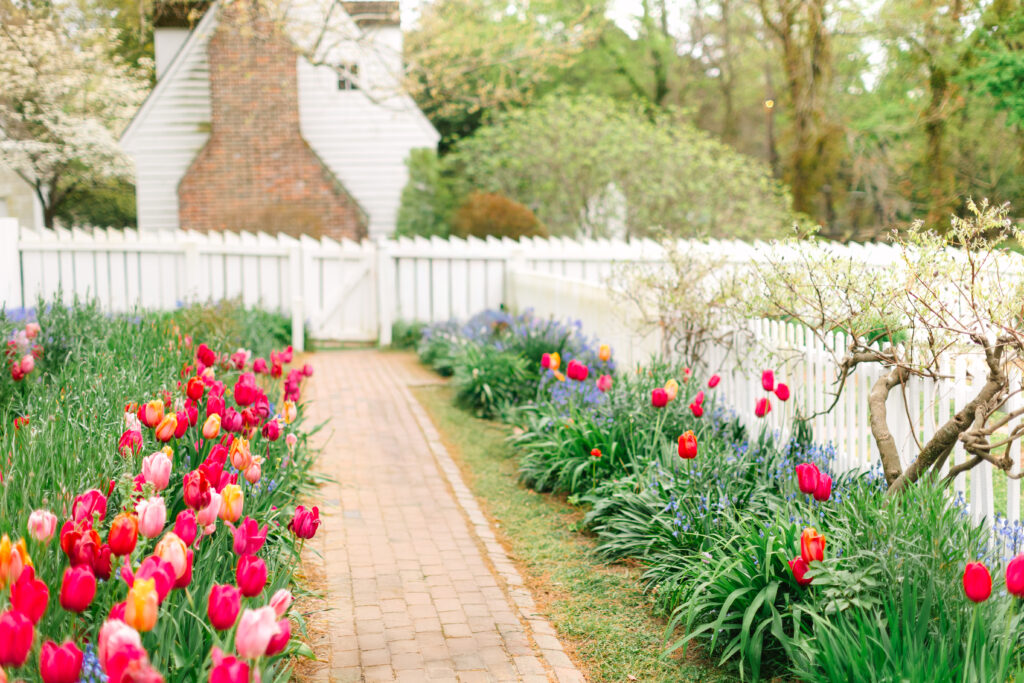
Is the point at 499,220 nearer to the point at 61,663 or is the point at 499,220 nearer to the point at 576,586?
the point at 576,586

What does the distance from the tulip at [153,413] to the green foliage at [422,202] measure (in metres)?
16.8

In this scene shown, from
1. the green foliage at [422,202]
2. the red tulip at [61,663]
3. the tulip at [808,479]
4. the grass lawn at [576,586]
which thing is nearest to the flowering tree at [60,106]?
the green foliage at [422,202]

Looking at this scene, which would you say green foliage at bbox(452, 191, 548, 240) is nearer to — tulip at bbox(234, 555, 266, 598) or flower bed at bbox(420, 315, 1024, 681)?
flower bed at bbox(420, 315, 1024, 681)

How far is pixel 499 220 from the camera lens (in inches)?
658

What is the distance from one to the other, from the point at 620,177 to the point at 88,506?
1785 centimetres

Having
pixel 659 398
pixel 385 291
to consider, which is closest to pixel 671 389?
pixel 659 398

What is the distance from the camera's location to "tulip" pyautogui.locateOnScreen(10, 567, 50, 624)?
2.15m

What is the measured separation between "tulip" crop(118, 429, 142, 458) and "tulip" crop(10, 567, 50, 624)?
4.55 feet

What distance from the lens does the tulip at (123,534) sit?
2523 millimetres

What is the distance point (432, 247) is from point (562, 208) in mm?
7424

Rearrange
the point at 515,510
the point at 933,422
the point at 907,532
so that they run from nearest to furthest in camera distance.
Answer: the point at 907,532 < the point at 933,422 < the point at 515,510

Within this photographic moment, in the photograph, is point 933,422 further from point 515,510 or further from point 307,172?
point 307,172

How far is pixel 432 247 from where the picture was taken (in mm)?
14148

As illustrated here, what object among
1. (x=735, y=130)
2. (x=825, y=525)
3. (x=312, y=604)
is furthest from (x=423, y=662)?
(x=735, y=130)
